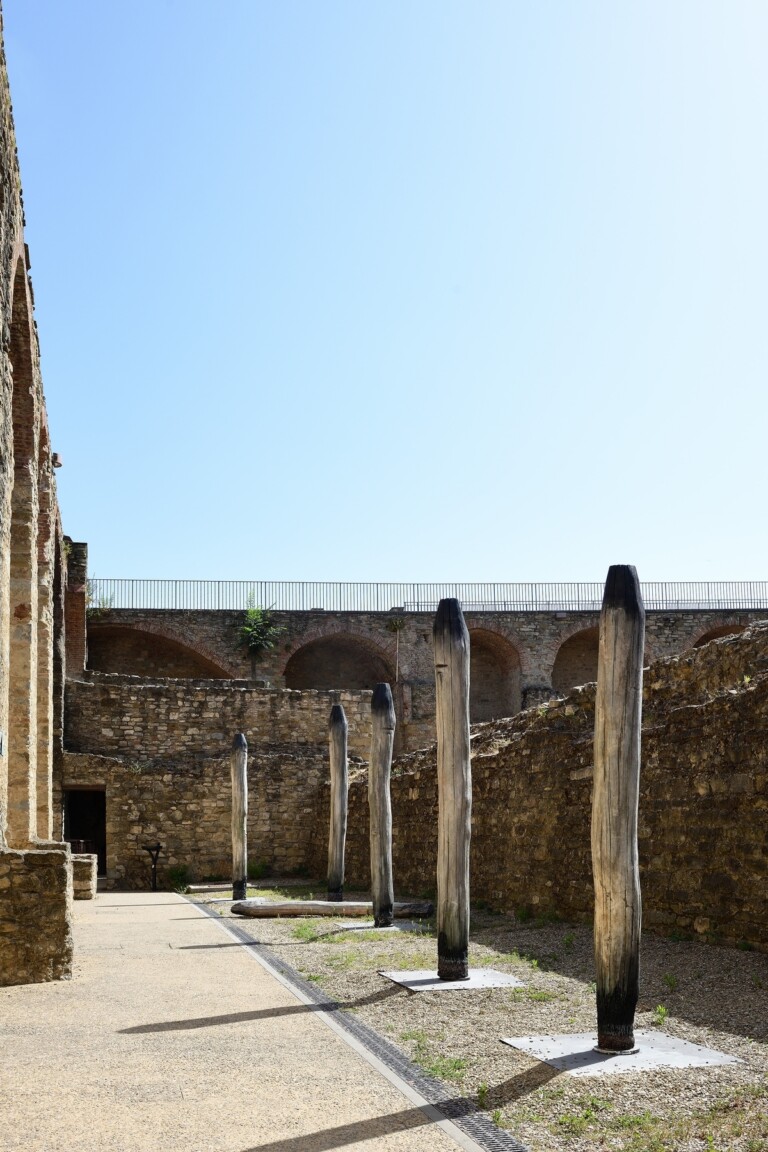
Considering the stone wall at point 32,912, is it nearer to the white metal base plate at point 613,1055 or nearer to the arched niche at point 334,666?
the white metal base plate at point 613,1055

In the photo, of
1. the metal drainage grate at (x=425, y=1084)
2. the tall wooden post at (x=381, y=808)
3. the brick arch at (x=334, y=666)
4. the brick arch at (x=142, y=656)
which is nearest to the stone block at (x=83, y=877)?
the tall wooden post at (x=381, y=808)

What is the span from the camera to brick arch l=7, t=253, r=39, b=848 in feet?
39.6

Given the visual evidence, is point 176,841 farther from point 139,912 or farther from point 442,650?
point 442,650

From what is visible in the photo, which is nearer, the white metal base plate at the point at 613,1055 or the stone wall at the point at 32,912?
the white metal base plate at the point at 613,1055

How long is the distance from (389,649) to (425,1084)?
85.0 ft

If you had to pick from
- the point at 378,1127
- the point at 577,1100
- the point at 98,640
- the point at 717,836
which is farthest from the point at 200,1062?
the point at 98,640

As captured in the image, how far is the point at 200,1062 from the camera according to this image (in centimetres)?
501

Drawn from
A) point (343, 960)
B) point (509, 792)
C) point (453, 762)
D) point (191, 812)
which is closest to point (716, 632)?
point (191, 812)

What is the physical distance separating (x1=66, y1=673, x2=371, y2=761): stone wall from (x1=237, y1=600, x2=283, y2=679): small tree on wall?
19.4ft

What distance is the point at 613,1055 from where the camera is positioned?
4926 millimetres

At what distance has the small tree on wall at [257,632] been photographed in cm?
2922

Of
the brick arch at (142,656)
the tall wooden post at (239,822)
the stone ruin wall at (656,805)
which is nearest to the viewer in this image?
the stone ruin wall at (656,805)

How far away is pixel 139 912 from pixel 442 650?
8.38 metres

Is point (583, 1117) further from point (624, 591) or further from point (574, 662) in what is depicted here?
point (574, 662)
